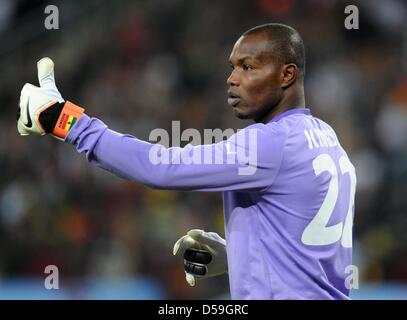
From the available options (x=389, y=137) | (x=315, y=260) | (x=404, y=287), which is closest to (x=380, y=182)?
(x=389, y=137)

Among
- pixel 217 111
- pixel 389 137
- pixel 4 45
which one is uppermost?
pixel 4 45

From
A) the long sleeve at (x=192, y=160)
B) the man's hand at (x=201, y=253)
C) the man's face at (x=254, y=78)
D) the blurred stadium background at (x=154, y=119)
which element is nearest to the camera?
the long sleeve at (x=192, y=160)

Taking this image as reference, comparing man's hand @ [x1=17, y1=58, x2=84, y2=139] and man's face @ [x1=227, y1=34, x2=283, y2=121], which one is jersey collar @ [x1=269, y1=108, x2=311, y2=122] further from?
man's hand @ [x1=17, y1=58, x2=84, y2=139]

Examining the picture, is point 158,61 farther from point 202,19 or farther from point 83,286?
point 83,286

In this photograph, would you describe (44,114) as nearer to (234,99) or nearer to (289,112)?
(234,99)

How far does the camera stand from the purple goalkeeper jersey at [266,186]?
3127 millimetres

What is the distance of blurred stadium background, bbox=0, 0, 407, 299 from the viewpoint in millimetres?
8062

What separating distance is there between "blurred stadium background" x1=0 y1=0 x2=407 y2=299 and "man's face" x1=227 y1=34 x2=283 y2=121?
397cm

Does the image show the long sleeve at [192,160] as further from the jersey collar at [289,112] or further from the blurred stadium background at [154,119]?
the blurred stadium background at [154,119]

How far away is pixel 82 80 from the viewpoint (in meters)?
9.98

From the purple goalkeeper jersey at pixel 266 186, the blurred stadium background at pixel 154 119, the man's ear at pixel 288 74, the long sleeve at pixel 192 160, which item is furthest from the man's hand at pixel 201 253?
the blurred stadium background at pixel 154 119

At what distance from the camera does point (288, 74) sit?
336cm

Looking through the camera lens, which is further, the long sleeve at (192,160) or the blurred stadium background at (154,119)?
the blurred stadium background at (154,119)
